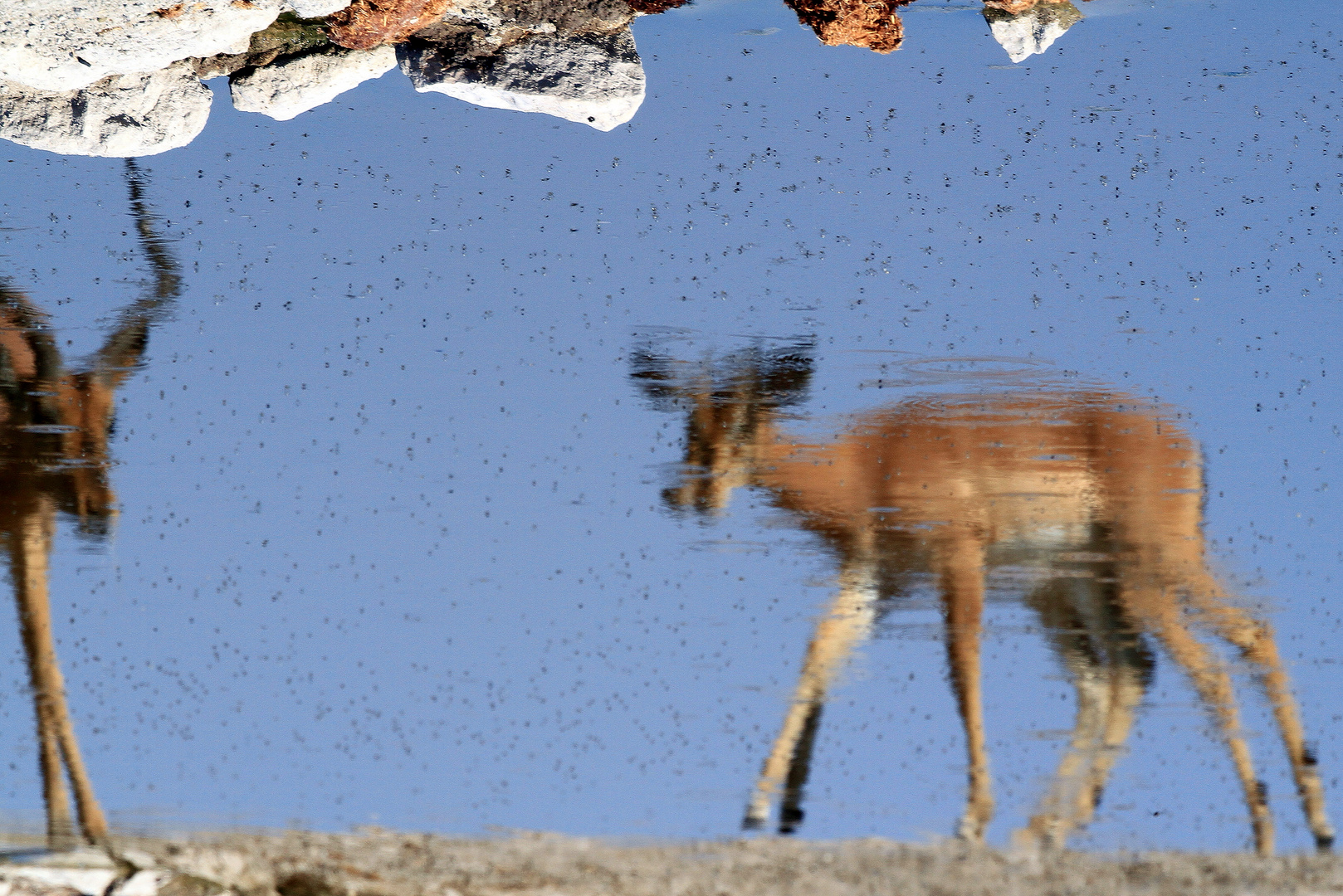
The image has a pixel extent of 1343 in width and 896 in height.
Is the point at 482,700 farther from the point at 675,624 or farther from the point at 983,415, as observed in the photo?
the point at 983,415

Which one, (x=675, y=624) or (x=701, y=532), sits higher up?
(x=701, y=532)

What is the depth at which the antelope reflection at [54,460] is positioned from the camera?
1981 millimetres

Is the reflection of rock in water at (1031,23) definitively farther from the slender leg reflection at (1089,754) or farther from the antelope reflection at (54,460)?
the antelope reflection at (54,460)

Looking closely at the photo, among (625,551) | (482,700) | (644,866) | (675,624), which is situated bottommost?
(644,866)

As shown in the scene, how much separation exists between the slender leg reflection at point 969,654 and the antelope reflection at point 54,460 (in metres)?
1.91

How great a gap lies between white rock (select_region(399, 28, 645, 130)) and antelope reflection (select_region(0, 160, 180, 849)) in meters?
0.78

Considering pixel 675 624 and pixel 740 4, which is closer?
pixel 675 624

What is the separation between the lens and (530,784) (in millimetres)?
1950

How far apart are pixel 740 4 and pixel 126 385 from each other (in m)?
1.70

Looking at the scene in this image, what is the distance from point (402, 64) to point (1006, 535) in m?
1.79

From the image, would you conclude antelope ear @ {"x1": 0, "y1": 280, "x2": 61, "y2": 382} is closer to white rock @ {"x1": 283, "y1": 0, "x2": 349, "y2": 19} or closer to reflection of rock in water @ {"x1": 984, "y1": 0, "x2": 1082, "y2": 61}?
white rock @ {"x1": 283, "y1": 0, "x2": 349, "y2": 19}

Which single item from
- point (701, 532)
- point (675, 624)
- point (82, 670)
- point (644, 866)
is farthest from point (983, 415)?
point (82, 670)

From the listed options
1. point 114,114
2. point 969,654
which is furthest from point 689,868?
point 114,114

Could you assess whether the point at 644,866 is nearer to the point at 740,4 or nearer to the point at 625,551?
the point at 625,551
